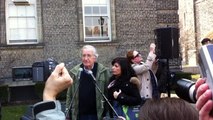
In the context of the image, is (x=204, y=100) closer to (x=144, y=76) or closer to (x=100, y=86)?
(x=100, y=86)

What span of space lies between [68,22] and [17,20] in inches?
75.1

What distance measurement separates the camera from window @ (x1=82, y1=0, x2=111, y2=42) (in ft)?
56.6

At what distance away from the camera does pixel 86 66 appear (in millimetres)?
5711

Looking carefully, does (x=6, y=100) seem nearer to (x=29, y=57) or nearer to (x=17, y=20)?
(x=29, y=57)

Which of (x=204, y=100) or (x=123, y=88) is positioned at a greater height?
(x=204, y=100)

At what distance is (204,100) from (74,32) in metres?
15.5

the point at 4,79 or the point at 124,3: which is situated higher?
the point at 124,3

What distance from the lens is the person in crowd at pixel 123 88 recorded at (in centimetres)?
589

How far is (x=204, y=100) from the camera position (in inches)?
58.7

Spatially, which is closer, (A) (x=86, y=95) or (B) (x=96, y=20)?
(A) (x=86, y=95)

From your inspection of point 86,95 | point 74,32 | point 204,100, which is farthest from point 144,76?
point 74,32

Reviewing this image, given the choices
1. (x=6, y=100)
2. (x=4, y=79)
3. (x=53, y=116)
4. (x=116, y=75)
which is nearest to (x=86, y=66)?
(x=116, y=75)

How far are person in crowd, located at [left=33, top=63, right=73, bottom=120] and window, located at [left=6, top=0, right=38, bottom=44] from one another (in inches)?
564

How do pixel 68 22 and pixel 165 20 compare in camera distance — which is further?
pixel 165 20
